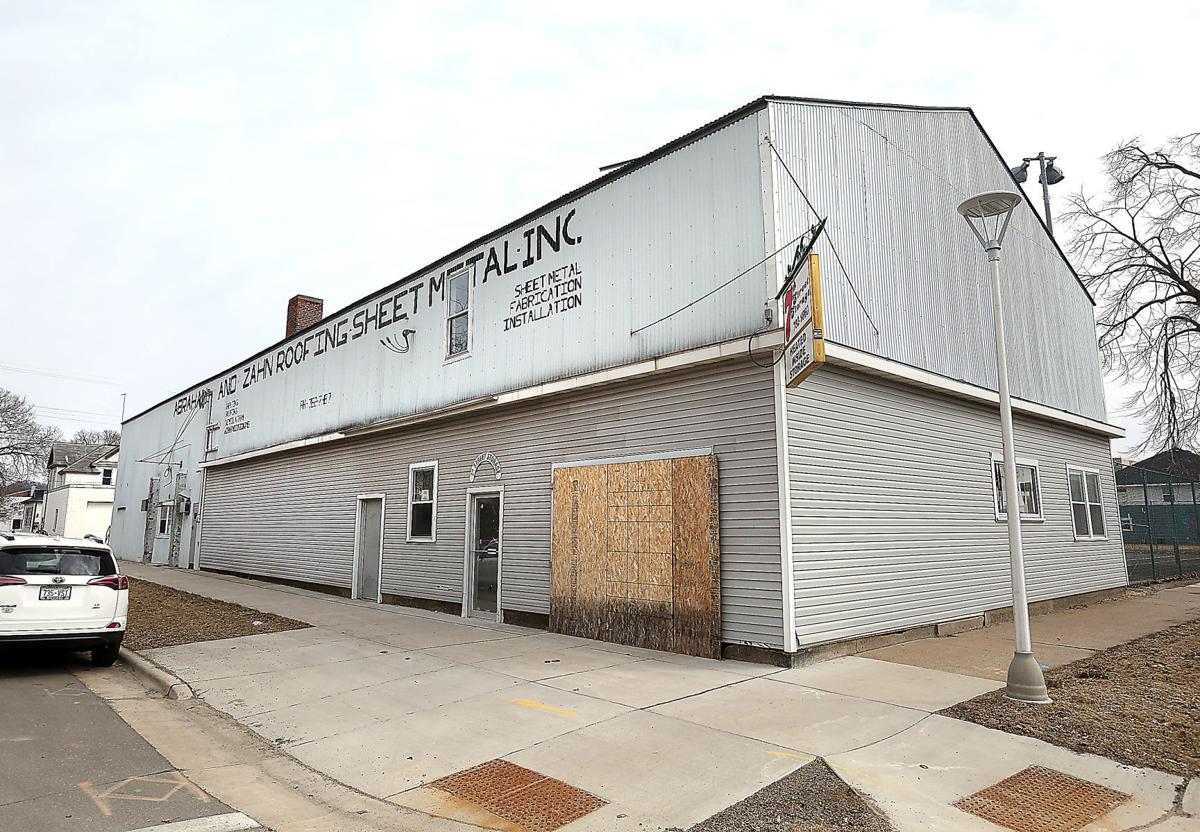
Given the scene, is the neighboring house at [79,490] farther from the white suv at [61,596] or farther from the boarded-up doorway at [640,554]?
the boarded-up doorway at [640,554]

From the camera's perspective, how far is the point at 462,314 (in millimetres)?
14688

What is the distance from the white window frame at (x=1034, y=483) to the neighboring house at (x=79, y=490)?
50.3 meters

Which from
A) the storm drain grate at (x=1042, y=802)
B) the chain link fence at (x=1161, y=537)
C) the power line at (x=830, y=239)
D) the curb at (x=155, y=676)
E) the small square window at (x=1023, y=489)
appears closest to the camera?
the storm drain grate at (x=1042, y=802)

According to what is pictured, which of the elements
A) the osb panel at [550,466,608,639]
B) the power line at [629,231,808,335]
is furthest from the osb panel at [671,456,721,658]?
the power line at [629,231,808,335]

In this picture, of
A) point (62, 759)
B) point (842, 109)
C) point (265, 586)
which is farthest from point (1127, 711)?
point (265, 586)

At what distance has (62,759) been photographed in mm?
5828

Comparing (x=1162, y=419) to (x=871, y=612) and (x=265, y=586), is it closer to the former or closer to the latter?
(x=871, y=612)

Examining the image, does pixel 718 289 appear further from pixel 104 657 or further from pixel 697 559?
pixel 104 657

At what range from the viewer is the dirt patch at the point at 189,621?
11.1 metres

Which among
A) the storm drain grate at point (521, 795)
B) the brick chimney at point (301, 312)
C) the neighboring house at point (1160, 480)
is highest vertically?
the brick chimney at point (301, 312)

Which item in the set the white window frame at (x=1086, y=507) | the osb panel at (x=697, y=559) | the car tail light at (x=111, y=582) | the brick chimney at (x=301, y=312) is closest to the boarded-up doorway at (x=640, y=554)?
the osb panel at (x=697, y=559)

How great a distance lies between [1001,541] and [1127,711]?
6.82 metres

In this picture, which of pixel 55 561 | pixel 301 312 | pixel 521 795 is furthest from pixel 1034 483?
pixel 301 312

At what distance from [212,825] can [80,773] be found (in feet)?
5.65
